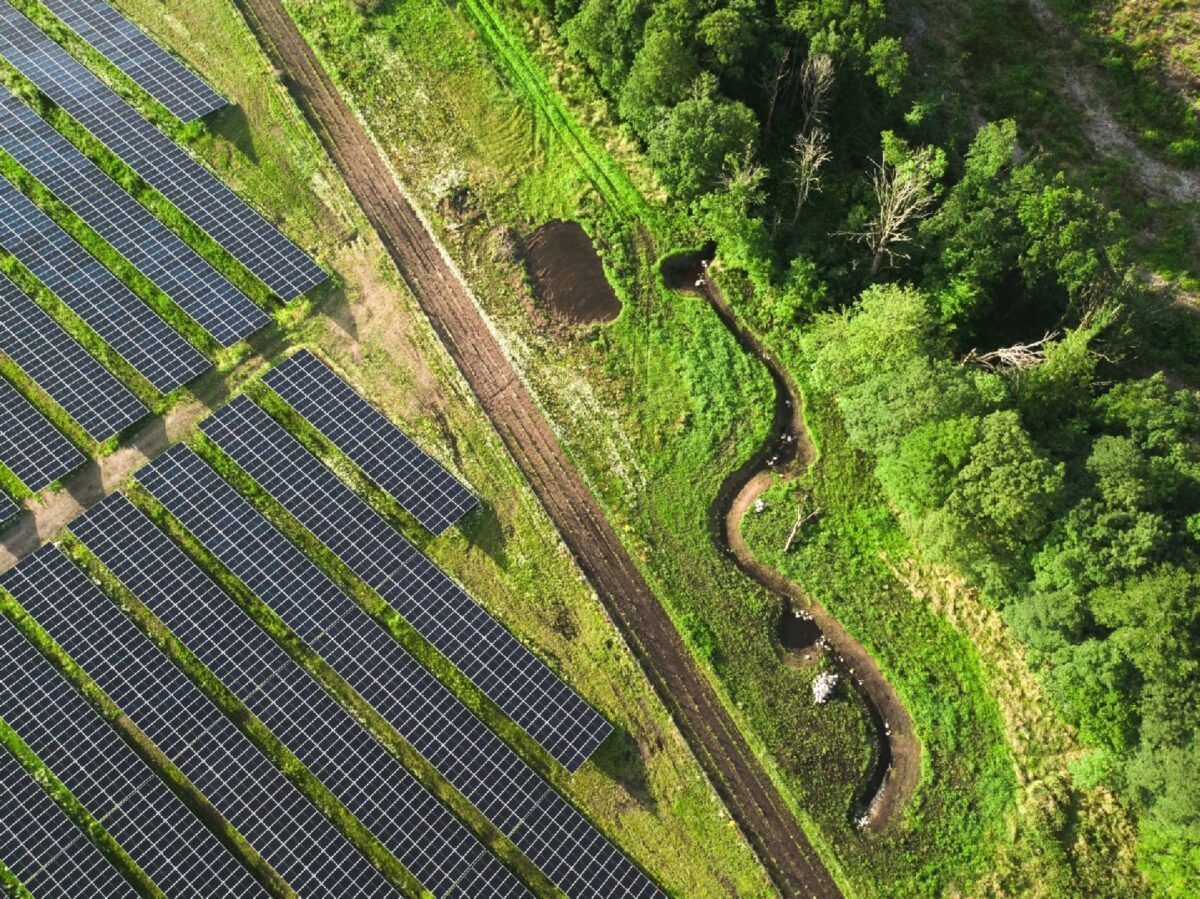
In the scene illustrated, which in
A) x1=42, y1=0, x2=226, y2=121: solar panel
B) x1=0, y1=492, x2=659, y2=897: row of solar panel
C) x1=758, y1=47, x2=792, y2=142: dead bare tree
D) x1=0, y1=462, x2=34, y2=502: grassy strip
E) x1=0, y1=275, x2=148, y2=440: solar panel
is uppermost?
x1=42, y1=0, x2=226, y2=121: solar panel

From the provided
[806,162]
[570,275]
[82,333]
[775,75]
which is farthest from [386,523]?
[775,75]

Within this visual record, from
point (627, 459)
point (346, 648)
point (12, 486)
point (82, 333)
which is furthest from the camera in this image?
point (82, 333)

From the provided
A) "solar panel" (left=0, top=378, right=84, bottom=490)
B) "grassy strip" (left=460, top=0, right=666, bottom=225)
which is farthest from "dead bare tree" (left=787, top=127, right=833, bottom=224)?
"solar panel" (left=0, top=378, right=84, bottom=490)

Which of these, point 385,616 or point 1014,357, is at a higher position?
point 385,616

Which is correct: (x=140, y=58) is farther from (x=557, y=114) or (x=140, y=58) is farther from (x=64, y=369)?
(x=557, y=114)

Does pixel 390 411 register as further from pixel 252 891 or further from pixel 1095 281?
pixel 1095 281

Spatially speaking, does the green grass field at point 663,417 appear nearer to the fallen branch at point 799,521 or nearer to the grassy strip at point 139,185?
the fallen branch at point 799,521

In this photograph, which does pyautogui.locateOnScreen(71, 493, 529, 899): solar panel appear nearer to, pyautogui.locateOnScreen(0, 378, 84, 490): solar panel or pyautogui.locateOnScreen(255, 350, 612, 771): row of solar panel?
pyautogui.locateOnScreen(0, 378, 84, 490): solar panel
